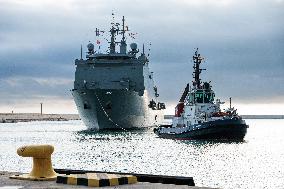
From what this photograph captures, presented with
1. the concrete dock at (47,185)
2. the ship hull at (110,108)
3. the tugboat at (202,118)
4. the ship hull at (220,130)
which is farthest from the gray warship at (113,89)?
the concrete dock at (47,185)

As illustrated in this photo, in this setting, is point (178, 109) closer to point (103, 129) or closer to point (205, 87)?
point (205, 87)

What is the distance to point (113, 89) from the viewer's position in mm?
73375

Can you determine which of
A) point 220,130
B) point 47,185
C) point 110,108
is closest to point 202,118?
point 220,130

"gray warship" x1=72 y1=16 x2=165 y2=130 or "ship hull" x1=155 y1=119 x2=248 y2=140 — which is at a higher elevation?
"gray warship" x1=72 y1=16 x2=165 y2=130

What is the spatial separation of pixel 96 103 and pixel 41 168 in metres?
63.0

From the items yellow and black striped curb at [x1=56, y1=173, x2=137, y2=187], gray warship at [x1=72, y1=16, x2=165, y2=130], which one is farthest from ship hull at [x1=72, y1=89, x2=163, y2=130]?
yellow and black striped curb at [x1=56, y1=173, x2=137, y2=187]

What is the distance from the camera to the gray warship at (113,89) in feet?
245

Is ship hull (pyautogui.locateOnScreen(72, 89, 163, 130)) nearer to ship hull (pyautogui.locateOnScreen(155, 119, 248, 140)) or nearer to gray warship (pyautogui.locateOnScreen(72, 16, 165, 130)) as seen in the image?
gray warship (pyautogui.locateOnScreen(72, 16, 165, 130))

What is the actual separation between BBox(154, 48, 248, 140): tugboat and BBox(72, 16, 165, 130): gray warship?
1531 centimetres

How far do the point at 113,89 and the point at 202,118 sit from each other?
21.1 metres

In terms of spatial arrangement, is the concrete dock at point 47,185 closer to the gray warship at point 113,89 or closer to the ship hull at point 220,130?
the ship hull at point 220,130

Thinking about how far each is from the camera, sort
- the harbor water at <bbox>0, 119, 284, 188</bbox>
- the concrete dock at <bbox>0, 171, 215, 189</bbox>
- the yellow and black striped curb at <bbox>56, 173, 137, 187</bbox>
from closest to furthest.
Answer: the concrete dock at <bbox>0, 171, 215, 189</bbox>
the yellow and black striped curb at <bbox>56, 173, 137, 187</bbox>
the harbor water at <bbox>0, 119, 284, 188</bbox>

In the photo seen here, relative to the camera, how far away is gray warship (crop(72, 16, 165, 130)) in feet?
245

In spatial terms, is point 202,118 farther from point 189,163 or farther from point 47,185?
point 47,185
